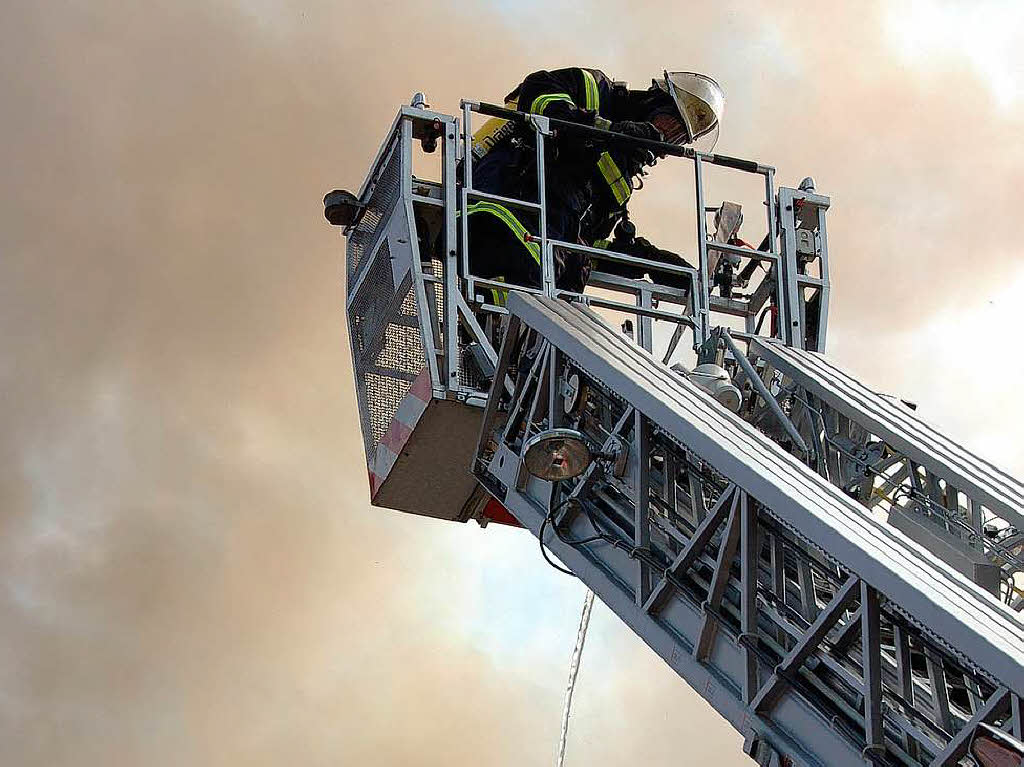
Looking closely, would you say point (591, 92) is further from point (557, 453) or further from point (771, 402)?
point (557, 453)

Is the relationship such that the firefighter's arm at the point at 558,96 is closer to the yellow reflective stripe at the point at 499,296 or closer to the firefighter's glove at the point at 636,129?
the firefighter's glove at the point at 636,129

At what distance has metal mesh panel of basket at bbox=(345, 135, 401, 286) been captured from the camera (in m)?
12.5

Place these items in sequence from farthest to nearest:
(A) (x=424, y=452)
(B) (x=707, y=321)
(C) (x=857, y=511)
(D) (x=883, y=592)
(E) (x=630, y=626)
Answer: (B) (x=707, y=321) → (A) (x=424, y=452) → (E) (x=630, y=626) → (C) (x=857, y=511) → (D) (x=883, y=592)

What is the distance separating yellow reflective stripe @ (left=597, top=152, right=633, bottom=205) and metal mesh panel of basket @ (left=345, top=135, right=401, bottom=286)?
1.76m

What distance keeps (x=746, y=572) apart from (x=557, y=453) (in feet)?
4.80

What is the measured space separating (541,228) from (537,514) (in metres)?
2.91

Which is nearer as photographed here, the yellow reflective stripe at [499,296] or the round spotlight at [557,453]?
the round spotlight at [557,453]

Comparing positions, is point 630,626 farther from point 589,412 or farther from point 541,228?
point 541,228

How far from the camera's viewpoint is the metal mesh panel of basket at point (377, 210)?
1254cm

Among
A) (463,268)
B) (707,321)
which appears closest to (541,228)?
(463,268)

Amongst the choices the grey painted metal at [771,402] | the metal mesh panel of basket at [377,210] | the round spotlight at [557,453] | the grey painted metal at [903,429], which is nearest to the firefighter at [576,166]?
the metal mesh panel of basket at [377,210]

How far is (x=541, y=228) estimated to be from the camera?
12.1 m

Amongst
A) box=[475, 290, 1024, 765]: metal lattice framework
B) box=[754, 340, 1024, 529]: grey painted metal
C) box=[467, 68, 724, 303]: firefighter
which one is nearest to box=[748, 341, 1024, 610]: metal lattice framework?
box=[754, 340, 1024, 529]: grey painted metal

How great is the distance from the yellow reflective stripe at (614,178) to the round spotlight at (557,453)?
463 centimetres
